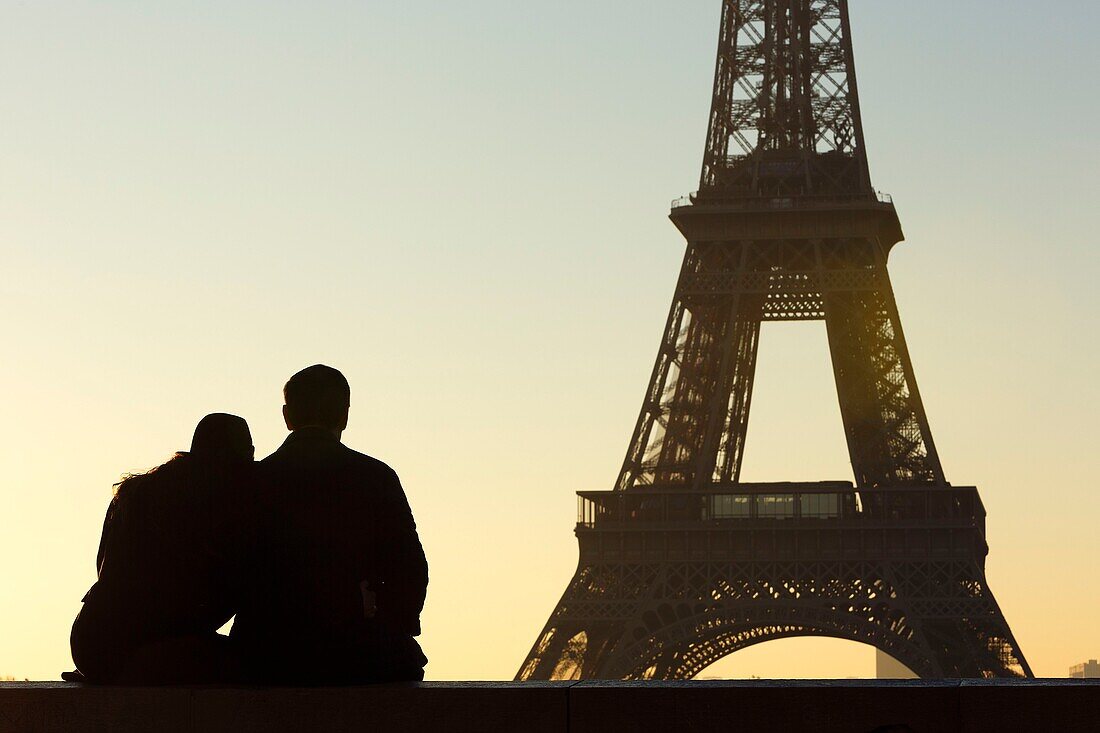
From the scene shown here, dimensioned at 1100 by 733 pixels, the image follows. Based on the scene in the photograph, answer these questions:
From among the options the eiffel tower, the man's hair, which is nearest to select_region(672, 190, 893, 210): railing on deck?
the eiffel tower

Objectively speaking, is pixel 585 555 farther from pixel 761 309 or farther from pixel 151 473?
pixel 151 473

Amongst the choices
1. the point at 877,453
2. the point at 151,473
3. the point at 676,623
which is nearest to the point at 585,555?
the point at 676,623

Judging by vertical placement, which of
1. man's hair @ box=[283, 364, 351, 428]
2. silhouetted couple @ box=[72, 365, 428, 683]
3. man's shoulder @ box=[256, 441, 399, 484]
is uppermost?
man's hair @ box=[283, 364, 351, 428]

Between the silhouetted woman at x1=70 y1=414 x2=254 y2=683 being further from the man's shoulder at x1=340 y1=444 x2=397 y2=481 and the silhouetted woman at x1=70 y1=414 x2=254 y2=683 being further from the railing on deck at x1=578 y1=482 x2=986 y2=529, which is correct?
the railing on deck at x1=578 y1=482 x2=986 y2=529

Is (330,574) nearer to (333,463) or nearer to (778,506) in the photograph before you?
(333,463)

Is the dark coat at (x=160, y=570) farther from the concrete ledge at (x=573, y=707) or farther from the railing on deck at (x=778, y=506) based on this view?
the railing on deck at (x=778, y=506)

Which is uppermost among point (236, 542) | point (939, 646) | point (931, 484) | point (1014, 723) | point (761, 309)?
point (761, 309)

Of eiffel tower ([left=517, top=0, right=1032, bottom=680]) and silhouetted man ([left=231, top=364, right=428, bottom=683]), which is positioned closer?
silhouetted man ([left=231, top=364, right=428, bottom=683])
